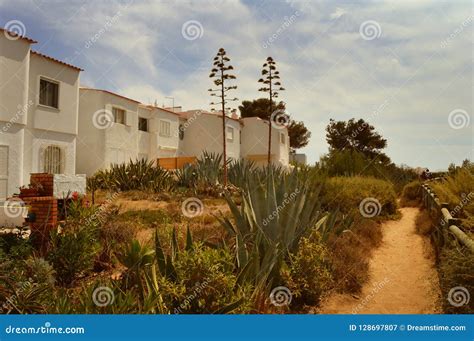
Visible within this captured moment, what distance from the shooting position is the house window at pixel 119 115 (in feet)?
71.7

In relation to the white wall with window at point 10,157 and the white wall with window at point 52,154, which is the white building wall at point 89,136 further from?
the white wall with window at point 10,157

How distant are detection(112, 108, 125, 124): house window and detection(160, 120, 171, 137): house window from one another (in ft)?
13.5

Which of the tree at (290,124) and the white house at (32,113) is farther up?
the tree at (290,124)

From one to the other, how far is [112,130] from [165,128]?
19.6ft

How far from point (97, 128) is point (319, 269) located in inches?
715

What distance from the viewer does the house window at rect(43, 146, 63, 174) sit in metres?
15.1

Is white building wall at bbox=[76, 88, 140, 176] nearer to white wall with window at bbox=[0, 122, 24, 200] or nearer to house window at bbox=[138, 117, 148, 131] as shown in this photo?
house window at bbox=[138, 117, 148, 131]

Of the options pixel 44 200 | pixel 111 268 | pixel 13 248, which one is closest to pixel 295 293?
pixel 111 268

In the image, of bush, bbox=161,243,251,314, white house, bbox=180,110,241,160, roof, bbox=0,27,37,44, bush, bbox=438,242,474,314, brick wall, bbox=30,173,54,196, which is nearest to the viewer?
bush, bbox=161,243,251,314

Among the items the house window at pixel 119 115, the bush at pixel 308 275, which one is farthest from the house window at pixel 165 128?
the bush at pixel 308 275

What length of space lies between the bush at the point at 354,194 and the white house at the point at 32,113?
1049 centimetres

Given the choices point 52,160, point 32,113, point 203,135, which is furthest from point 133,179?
point 203,135

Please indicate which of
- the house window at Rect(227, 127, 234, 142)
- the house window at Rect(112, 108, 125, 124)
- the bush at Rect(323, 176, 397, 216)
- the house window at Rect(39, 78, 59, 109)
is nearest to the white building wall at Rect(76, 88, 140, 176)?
the house window at Rect(112, 108, 125, 124)

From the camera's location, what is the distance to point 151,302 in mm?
3594
